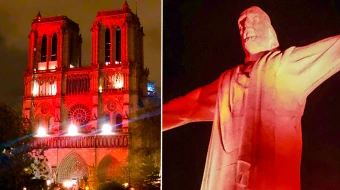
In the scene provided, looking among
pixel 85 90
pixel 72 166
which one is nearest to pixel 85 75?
pixel 85 90

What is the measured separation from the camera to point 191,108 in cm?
348

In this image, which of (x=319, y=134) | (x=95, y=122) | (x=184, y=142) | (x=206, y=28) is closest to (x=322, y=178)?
(x=319, y=134)

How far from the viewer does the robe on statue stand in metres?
3.08

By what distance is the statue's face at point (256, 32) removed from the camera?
3.26 m

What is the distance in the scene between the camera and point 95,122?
1667 cm

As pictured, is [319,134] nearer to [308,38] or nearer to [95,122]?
[308,38]

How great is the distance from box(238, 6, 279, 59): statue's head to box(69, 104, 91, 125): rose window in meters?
14.1

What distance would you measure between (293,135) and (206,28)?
41.3 inches

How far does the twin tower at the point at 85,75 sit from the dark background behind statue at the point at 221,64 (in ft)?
42.6

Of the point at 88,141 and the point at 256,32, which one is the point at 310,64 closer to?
the point at 256,32

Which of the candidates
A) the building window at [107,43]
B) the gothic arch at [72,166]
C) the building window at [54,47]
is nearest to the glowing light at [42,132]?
the gothic arch at [72,166]

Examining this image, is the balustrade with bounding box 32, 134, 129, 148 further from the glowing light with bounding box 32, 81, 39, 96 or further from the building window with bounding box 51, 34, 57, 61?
the building window with bounding box 51, 34, 57, 61

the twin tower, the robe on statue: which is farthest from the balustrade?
the robe on statue

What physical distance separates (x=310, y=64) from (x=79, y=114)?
15.3m
